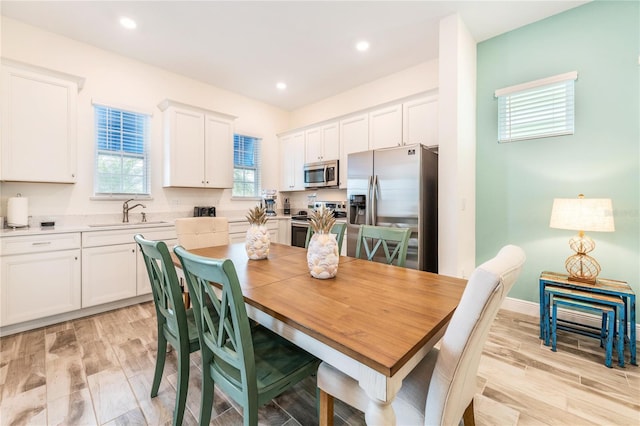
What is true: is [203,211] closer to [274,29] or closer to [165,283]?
[274,29]

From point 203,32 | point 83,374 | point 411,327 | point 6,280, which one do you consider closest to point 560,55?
point 411,327

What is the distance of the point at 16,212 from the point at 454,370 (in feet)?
12.4

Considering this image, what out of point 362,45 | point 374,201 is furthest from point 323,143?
point 374,201

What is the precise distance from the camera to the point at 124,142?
347 cm

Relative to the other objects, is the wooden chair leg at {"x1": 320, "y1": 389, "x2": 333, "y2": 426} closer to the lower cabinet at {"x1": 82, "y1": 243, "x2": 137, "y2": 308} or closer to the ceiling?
the lower cabinet at {"x1": 82, "y1": 243, "x2": 137, "y2": 308}

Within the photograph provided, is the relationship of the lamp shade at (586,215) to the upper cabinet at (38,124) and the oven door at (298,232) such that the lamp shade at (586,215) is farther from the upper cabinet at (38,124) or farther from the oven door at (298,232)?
Answer: the upper cabinet at (38,124)

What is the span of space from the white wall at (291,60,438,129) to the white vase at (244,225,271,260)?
9.07 ft

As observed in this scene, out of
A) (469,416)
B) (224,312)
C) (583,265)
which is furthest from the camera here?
(583,265)

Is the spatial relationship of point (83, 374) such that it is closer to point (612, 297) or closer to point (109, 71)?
point (109, 71)

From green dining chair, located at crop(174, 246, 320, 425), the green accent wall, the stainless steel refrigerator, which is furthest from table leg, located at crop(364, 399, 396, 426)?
the green accent wall

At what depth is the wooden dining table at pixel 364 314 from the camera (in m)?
0.80

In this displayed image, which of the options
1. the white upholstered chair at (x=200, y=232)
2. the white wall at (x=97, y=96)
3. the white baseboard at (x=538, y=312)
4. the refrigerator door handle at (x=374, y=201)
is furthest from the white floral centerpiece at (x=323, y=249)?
the white wall at (x=97, y=96)

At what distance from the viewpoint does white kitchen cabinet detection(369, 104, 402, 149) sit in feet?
11.4

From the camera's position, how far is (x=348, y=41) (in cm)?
309
